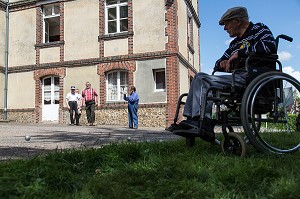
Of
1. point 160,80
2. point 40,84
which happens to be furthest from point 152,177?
point 40,84

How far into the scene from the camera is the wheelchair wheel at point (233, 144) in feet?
10.5

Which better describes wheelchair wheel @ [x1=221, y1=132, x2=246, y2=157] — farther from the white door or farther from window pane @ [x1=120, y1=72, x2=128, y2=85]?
the white door

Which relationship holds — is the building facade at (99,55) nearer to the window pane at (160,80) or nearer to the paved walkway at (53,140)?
the window pane at (160,80)

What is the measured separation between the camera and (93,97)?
14938 millimetres

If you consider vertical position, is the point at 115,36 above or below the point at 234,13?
above

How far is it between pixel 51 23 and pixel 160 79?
7226 mm

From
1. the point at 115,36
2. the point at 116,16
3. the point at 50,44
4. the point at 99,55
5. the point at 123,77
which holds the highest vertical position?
the point at 116,16

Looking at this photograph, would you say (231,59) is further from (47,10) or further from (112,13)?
(47,10)

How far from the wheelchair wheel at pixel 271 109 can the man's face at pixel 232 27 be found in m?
0.68

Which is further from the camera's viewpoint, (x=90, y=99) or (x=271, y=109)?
(x=90, y=99)

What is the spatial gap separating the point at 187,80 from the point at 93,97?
5.49m

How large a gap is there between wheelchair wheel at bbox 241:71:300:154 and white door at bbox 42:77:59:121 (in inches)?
599

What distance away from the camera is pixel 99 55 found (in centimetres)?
1680

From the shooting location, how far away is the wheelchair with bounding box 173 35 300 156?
127 inches
